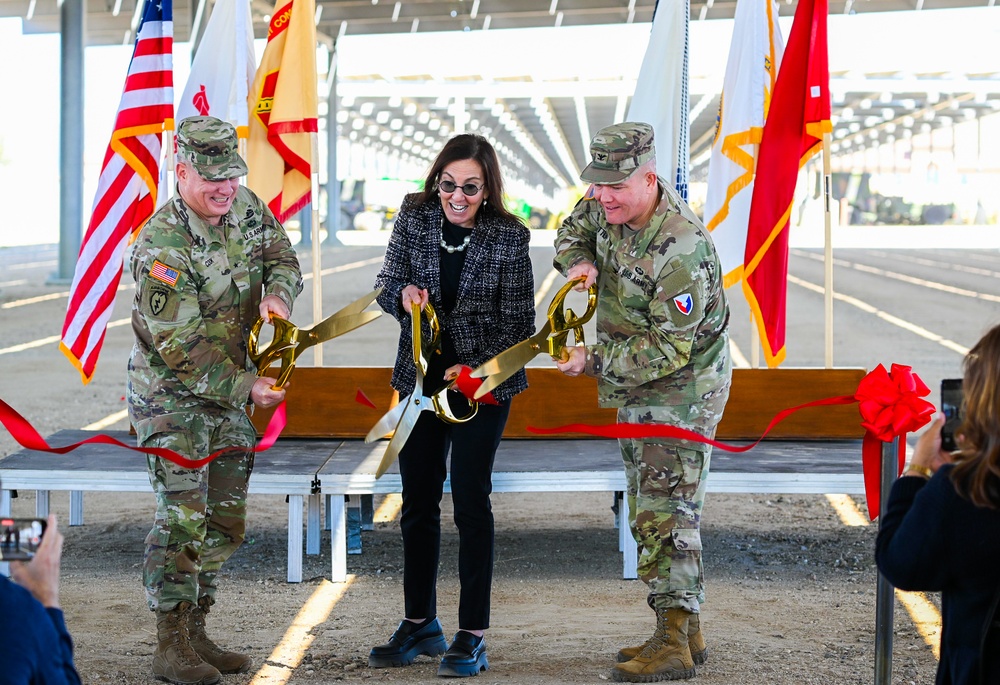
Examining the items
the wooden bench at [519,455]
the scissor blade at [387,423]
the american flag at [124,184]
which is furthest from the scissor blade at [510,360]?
the american flag at [124,184]

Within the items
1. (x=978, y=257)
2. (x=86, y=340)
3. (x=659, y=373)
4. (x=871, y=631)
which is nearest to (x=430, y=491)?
(x=659, y=373)

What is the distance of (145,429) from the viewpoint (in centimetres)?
386

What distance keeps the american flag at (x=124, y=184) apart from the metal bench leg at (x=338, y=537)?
6.19 ft

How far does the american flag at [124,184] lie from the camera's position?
6.36m

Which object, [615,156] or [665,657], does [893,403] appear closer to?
[615,156]

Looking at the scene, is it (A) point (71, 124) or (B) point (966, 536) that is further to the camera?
(A) point (71, 124)

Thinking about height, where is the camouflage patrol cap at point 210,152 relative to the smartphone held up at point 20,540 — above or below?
above

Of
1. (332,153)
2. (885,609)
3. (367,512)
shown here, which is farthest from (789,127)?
(332,153)

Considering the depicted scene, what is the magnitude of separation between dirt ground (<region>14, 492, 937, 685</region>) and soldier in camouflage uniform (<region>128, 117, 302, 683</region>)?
0.42 meters

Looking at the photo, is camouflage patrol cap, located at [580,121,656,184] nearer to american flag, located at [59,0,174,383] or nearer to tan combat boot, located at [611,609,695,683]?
tan combat boot, located at [611,609,695,683]

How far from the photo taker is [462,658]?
13.2 feet

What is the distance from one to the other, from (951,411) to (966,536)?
1.11 ft

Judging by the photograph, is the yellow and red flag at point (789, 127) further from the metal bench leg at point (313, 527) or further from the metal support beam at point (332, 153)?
the metal support beam at point (332, 153)

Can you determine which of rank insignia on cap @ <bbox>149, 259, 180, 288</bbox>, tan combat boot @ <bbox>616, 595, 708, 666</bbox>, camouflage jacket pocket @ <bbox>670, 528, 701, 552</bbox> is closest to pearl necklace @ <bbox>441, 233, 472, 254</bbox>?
rank insignia on cap @ <bbox>149, 259, 180, 288</bbox>
